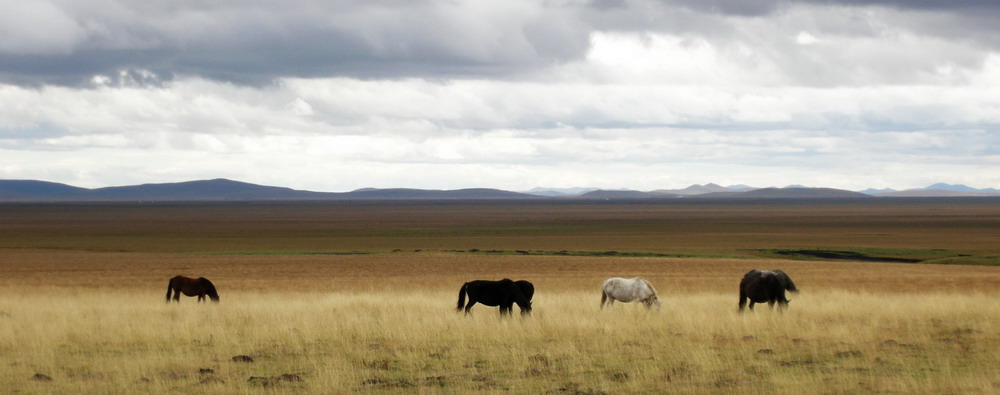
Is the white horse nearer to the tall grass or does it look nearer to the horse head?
the horse head

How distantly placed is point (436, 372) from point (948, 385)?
639 centimetres

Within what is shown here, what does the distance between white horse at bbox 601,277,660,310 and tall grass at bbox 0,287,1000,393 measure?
29cm

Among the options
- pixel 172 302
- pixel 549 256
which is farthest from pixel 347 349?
pixel 549 256

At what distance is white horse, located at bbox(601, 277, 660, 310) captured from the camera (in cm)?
2055

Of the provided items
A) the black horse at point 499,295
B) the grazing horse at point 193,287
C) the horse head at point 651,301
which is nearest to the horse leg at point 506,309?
the black horse at point 499,295

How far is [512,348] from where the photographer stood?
1472 cm

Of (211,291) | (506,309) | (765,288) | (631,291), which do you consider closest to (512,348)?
(506,309)

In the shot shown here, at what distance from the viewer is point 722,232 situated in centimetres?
9925

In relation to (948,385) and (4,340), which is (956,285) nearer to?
(948,385)

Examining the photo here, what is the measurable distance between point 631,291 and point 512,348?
6.54m

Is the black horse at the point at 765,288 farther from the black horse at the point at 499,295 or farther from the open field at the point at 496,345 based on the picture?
the black horse at the point at 499,295

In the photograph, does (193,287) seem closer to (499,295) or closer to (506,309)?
(499,295)

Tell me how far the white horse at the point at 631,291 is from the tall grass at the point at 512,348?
29cm

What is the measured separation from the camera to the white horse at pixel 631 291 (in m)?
20.5
